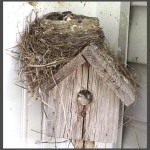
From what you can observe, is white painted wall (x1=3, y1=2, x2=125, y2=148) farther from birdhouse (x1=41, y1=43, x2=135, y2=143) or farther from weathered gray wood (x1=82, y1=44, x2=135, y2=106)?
weathered gray wood (x1=82, y1=44, x2=135, y2=106)

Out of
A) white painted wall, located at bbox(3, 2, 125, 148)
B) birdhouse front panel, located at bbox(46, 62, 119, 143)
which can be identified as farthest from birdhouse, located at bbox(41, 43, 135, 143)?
white painted wall, located at bbox(3, 2, 125, 148)

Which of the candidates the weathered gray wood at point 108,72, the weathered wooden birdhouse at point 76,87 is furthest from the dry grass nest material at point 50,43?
the weathered gray wood at point 108,72

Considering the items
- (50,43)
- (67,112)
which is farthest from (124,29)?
(67,112)

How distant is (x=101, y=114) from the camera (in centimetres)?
145

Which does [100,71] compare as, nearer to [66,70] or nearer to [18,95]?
[66,70]

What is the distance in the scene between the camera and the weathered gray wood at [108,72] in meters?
1.35

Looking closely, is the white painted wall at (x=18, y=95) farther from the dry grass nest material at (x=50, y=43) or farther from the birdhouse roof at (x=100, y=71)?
Answer: the birdhouse roof at (x=100, y=71)

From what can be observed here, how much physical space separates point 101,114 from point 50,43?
346 mm

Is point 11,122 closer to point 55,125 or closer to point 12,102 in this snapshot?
point 12,102

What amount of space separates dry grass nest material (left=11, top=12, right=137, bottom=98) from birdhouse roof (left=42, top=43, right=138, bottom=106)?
47 mm

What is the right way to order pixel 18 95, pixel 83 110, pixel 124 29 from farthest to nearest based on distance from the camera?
pixel 124 29, pixel 18 95, pixel 83 110

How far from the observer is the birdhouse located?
1419 mm

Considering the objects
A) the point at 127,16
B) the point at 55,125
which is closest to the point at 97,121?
the point at 55,125

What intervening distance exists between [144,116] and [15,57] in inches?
26.4
